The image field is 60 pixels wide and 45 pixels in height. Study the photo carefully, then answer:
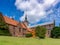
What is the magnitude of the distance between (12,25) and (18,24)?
6.60m

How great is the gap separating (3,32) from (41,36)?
51.8 feet

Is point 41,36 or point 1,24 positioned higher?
point 1,24

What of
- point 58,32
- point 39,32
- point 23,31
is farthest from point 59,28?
point 39,32

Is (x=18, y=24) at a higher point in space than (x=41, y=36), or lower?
higher

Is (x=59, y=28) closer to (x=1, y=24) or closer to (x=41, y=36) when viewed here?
(x=41, y=36)

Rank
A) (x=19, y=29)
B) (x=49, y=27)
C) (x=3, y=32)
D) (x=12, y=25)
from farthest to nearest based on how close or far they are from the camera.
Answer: (x=49, y=27) → (x=19, y=29) → (x=12, y=25) → (x=3, y=32)

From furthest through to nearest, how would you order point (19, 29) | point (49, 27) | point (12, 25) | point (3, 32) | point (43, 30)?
point (49, 27) < point (19, 29) < point (12, 25) < point (3, 32) < point (43, 30)

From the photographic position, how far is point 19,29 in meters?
78.9

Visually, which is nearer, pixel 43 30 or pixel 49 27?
pixel 43 30

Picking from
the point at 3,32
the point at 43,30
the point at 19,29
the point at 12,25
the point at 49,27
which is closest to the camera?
the point at 43,30

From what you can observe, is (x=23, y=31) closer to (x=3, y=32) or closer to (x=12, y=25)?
(x=12, y=25)

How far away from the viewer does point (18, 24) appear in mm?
79812

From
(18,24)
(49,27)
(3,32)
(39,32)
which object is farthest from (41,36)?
(49,27)

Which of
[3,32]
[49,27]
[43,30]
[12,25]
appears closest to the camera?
[43,30]
